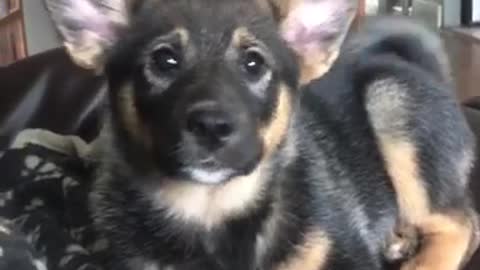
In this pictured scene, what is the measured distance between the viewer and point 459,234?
2014 mm

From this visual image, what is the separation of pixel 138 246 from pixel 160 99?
27 centimetres

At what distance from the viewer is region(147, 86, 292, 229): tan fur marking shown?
1.67 meters

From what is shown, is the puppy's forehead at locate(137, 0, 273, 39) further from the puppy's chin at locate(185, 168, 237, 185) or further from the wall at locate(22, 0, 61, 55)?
the wall at locate(22, 0, 61, 55)

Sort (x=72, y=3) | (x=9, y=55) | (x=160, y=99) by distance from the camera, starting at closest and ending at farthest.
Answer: (x=160, y=99) < (x=72, y=3) < (x=9, y=55)

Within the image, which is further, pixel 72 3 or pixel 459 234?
pixel 459 234

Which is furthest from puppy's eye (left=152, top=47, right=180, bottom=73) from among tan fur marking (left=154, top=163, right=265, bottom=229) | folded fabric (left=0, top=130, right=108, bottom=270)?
folded fabric (left=0, top=130, right=108, bottom=270)

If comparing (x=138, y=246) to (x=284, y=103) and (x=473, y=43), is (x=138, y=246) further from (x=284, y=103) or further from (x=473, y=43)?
(x=473, y=43)

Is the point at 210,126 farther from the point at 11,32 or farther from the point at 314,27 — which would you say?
the point at 11,32

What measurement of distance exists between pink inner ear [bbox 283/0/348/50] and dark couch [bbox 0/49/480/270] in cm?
61

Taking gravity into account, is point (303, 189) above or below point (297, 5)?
below

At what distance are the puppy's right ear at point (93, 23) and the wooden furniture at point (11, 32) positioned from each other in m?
1.63

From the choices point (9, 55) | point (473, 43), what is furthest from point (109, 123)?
point (473, 43)

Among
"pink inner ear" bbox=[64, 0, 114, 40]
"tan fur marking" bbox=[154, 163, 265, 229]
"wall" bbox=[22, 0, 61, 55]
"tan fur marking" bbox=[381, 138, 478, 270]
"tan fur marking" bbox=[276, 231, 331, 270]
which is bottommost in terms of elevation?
"wall" bbox=[22, 0, 61, 55]

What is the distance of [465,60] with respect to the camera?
406 cm
